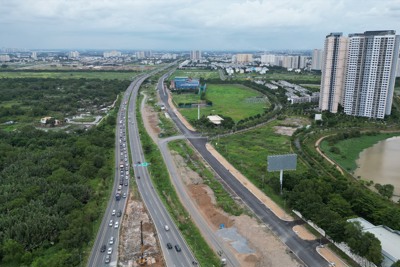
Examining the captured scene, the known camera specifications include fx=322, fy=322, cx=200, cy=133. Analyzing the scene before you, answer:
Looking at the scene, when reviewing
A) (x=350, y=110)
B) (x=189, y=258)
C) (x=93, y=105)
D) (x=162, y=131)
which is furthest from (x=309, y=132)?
(x=93, y=105)

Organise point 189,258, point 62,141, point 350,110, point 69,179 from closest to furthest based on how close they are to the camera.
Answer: point 189,258
point 69,179
point 62,141
point 350,110

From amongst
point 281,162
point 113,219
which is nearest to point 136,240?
point 113,219

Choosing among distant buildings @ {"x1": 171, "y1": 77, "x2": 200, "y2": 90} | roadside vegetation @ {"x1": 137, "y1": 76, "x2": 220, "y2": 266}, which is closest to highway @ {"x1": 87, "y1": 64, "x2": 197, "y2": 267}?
roadside vegetation @ {"x1": 137, "y1": 76, "x2": 220, "y2": 266}

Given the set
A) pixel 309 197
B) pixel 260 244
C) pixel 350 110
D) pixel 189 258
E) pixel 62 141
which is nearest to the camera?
pixel 189 258

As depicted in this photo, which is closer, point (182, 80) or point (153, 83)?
point (182, 80)

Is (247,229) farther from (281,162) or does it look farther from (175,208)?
(281,162)

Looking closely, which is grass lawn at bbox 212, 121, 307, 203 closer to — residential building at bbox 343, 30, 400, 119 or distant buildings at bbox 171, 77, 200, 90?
residential building at bbox 343, 30, 400, 119

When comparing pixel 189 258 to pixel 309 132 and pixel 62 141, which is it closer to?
pixel 62 141
